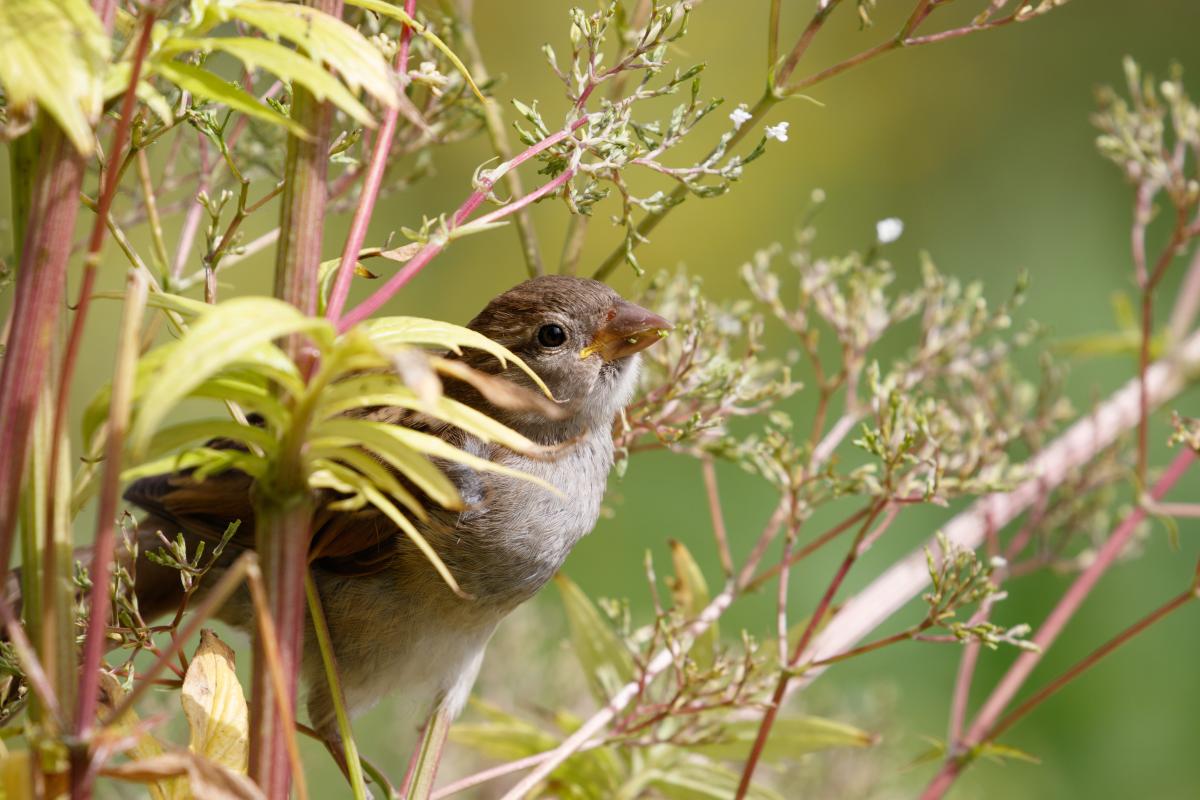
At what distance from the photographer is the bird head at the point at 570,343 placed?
1.70 m

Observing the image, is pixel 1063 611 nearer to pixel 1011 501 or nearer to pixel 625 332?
pixel 1011 501

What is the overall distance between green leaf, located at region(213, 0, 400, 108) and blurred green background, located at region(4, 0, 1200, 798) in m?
1.69

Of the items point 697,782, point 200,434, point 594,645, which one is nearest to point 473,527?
point 594,645

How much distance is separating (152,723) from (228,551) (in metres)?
1.22

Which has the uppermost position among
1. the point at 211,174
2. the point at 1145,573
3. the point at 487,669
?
the point at 211,174

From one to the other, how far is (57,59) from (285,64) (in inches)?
4.3

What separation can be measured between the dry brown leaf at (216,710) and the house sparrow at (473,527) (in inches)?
24.8

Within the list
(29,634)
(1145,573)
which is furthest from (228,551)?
(1145,573)

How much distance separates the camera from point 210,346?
1.91 feet

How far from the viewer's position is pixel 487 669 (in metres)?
2.27

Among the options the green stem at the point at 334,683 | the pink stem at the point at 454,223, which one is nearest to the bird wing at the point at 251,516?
the green stem at the point at 334,683

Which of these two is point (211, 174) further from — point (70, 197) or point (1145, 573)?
point (1145, 573)

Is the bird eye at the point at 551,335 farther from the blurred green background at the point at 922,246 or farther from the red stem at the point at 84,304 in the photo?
the red stem at the point at 84,304

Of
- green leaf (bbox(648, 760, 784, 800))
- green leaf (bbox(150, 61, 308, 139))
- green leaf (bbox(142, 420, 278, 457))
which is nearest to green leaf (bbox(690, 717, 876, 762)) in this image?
green leaf (bbox(648, 760, 784, 800))
